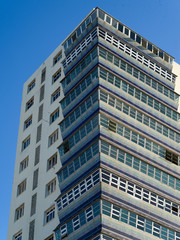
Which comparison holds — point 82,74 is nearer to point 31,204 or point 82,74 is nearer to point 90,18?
point 90,18

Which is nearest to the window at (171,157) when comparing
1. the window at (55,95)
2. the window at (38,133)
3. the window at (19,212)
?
the window at (55,95)

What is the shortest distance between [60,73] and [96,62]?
9682 millimetres

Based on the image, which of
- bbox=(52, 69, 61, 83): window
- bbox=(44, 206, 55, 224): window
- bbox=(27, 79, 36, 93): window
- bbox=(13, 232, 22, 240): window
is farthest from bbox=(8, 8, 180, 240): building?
bbox=(27, 79, 36, 93): window

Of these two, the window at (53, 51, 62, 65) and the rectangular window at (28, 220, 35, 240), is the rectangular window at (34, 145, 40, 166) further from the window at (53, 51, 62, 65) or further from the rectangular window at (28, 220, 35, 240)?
the window at (53, 51, 62, 65)

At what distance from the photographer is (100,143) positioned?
5397cm

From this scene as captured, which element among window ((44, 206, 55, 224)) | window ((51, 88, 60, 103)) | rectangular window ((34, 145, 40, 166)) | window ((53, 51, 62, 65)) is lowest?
window ((44, 206, 55, 224))

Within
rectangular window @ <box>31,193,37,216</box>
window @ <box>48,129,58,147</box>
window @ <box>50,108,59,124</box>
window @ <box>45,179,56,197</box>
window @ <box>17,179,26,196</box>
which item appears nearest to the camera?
window @ <box>45,179,56,197</box>

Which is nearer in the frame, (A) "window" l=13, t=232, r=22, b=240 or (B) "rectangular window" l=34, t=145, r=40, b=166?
(A) "window" l=13, t=232, r=22, b=240

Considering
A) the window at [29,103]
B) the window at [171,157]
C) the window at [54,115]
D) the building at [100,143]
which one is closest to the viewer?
the building at [100,143]

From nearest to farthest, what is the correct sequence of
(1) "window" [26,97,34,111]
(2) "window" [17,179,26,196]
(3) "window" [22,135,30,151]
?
1. (2) "window" [17,179,26,196]
2. (3) "window" [22,135,30,151]
3. (1) "window" [26,97,34,111]

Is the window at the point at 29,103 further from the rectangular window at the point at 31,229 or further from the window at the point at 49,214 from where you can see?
the window at the point at 49,214

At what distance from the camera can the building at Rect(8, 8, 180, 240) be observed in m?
52.0

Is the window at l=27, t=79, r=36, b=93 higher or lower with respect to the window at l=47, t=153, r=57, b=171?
higher

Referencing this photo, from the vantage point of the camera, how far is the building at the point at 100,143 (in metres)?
52.0
